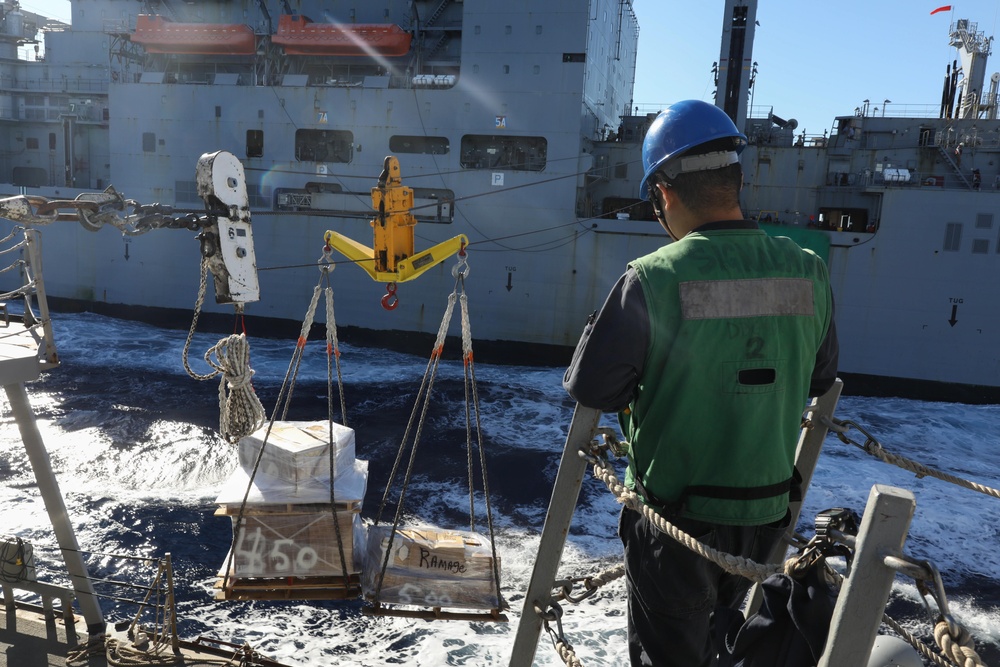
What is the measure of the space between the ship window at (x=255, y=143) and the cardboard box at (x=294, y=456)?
1426cm

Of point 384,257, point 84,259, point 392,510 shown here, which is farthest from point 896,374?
point 84,259

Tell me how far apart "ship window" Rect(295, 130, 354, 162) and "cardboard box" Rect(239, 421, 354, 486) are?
44.5 feet

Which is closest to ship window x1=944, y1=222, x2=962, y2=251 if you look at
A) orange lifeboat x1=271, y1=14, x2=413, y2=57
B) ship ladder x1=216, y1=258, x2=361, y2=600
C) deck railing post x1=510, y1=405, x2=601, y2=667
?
orange lifeboat x1=271, y1=14, x2=413, y2=57

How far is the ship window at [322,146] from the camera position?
54.0 feet

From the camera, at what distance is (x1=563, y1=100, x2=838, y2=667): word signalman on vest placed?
5.03ft

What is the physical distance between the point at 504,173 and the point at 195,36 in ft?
28.4

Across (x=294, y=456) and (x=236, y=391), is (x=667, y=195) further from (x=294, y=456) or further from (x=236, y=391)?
(x=294, y=456)

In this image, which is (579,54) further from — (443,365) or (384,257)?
(384,257)

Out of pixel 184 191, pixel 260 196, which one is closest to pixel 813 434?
pixel 260 196

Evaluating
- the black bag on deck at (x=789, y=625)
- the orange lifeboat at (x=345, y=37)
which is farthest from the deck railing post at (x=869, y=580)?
the orange lifeboat at (x=345, y=37)

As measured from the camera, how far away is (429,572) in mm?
3709

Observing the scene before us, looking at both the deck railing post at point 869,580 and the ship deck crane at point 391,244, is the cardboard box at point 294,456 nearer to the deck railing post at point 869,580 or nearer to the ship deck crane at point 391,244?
the ship deck crane at point 391,244

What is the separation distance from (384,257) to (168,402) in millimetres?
8954

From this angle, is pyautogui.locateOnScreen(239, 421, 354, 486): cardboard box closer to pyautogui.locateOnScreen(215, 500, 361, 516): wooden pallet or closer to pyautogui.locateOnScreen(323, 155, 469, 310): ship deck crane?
pyautogui.locateOnScreen(215, 500, 361, 516): wooden pallet
